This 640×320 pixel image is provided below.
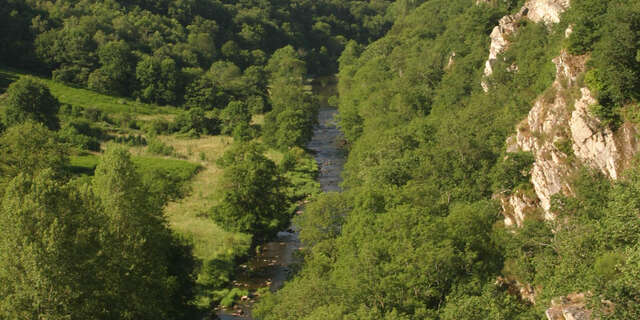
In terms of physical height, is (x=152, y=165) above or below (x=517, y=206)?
below

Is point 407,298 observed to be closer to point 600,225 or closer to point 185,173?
point 600,225

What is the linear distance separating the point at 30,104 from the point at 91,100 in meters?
28.0

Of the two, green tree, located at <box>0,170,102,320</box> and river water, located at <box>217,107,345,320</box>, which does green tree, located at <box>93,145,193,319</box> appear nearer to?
green tree, located at <box>0,170,102,320</box>

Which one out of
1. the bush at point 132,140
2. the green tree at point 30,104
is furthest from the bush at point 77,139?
the bush at point 132,140

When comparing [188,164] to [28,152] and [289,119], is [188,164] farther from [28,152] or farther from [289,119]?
[28,152]

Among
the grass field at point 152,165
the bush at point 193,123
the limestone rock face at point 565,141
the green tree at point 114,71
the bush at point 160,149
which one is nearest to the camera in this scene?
the limestone rock face at point 565,141

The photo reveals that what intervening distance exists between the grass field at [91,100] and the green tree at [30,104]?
16421mm

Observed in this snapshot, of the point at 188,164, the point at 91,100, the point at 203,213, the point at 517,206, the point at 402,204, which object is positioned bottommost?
the point at 203,213

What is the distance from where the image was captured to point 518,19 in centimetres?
7631

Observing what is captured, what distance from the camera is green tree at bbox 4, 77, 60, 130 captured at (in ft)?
311

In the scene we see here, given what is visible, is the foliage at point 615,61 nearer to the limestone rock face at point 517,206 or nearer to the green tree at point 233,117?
the limestone rock face at point 517,206

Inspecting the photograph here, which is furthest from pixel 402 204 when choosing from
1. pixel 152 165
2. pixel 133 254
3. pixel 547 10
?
pixel 152 165

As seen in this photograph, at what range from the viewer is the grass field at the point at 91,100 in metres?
122

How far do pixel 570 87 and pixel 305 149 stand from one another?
64.4m
